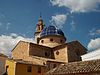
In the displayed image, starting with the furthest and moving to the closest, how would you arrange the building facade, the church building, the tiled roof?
the church building < the building facade < the tiled roof

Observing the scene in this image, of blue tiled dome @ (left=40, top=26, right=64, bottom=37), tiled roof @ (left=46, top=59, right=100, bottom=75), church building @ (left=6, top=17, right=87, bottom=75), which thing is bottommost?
tiled roof @ (left=46, top=59, right=100, bottom=75)

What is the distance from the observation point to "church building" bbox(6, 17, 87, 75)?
36.4 metres

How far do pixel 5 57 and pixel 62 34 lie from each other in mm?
16780

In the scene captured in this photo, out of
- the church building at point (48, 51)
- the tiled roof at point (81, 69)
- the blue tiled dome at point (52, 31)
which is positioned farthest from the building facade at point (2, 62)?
the blue tiled dome at point (52, 31)

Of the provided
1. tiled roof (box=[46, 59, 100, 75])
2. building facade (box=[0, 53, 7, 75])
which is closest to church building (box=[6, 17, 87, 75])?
building facade (box=[0, 53, 7, 75])

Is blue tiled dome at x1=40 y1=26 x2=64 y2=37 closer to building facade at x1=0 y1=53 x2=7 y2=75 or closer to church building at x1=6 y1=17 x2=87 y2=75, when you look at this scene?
church building at x1=6 y1=17 x2=87 y2=75

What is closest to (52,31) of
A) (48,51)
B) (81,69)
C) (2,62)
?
(48,51)

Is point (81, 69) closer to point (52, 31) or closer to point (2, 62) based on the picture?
point (2, 62)

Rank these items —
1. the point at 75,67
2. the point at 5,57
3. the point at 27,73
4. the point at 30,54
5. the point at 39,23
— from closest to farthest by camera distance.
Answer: the point at 75,67 < the point at 27,73 < the point at 5,57 < the point at 30,54 < the point at 39,23

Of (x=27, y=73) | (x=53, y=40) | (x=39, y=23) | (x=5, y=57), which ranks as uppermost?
(x=39, y=23)

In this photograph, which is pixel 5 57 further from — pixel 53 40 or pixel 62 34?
pixel 62 34

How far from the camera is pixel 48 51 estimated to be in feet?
147

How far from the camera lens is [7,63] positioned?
35.3 m

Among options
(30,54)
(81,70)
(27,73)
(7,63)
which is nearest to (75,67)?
(81,70)
